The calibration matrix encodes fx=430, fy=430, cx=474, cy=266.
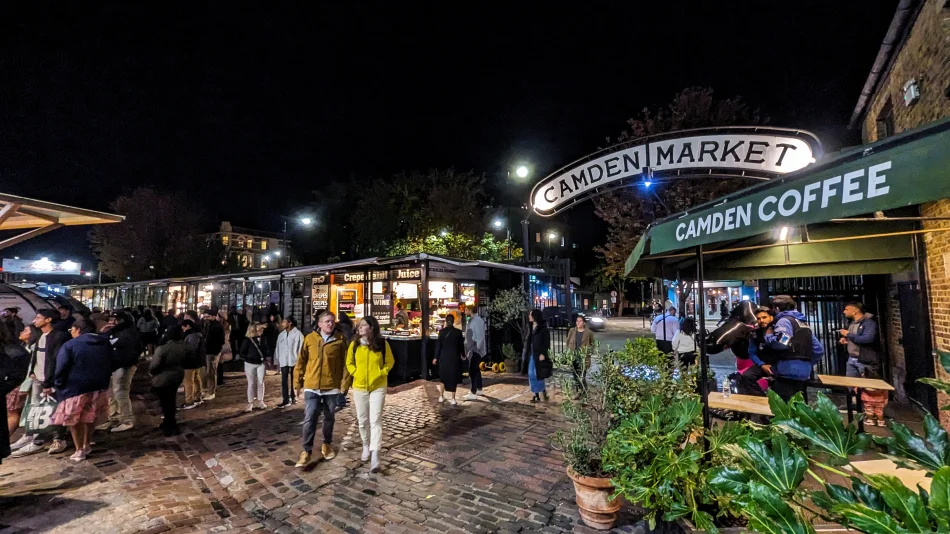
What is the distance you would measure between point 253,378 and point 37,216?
391 cm

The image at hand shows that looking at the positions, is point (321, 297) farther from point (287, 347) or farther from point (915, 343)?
point (915, 343)

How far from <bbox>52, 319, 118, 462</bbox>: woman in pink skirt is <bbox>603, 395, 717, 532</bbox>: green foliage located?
611 cm

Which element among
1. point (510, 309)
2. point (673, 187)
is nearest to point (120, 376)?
point (510, 309)

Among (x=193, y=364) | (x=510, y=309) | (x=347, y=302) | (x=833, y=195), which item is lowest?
(x=193, y=364)

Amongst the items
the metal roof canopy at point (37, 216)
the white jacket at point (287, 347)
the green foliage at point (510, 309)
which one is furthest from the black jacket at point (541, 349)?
the metal roof canopy at point (37, 216)

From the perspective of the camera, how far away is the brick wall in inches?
176

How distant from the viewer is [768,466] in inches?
62.3

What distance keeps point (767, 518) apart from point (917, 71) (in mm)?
6569

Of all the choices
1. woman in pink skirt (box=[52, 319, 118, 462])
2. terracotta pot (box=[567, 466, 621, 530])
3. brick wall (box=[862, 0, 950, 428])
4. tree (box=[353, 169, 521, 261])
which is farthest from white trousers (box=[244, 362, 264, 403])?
tree (box=[353, 169, 521, 261])

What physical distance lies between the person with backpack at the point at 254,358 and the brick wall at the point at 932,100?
955 cm

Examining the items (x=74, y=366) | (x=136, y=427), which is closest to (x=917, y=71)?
(x=74, y=366)

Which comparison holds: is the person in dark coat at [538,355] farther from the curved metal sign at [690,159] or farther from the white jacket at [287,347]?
the white jacket at [287,347]

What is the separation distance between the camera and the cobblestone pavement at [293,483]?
3947 millimetres

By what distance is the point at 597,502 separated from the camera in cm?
370
